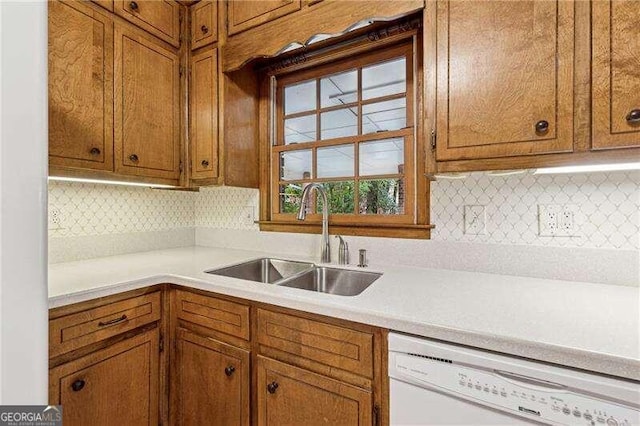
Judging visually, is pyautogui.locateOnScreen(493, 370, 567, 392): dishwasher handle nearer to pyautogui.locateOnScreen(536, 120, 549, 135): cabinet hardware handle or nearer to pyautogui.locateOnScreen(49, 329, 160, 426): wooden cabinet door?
pyautogui.locateOnScreen(536, 120, 549, 135): cabinet hardware handle

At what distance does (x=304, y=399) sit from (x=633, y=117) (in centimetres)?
135

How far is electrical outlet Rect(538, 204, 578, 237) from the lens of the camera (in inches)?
48.1

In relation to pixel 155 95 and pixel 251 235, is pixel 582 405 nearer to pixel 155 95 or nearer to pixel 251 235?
pixel 251 235

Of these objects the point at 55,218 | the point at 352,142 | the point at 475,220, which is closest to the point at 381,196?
the point at 352,142

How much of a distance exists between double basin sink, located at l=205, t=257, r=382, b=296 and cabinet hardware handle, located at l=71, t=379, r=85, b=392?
23.6 inches

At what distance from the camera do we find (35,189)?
16.7 inches

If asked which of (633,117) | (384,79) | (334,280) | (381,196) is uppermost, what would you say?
(384,79)

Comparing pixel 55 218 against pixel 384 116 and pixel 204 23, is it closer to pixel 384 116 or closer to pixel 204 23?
pixel 204 23

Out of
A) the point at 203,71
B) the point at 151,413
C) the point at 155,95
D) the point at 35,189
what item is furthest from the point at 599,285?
the point at 155,95

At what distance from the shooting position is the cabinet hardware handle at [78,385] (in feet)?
3.78

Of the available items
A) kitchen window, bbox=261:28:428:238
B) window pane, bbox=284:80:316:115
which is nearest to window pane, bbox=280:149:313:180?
kitchen window, bbox=261:28:428:238

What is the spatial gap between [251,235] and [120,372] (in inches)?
39.1

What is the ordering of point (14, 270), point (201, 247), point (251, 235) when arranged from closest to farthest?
point (14, 270) → point (251, 235) → point (201, 247)

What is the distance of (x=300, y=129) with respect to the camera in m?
1.97
